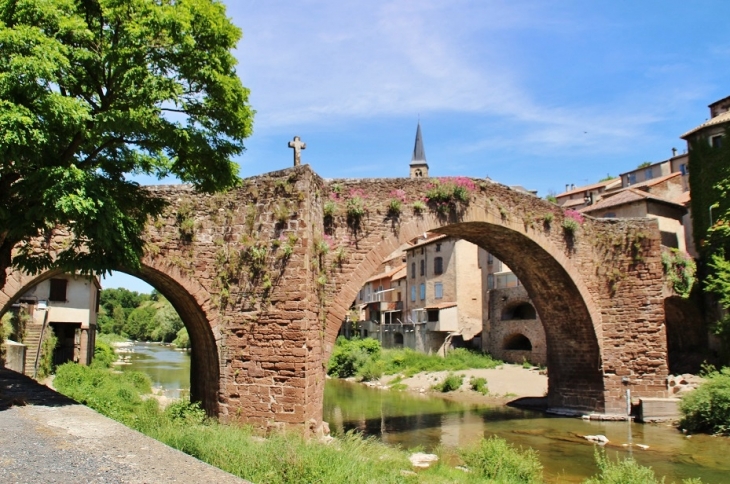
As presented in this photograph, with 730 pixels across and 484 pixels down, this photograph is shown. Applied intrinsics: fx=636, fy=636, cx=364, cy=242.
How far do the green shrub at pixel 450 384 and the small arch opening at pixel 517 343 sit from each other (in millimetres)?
5979

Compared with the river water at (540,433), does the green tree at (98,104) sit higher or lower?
higher

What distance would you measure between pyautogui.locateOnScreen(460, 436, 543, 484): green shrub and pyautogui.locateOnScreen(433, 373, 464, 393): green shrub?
16178 millimetres

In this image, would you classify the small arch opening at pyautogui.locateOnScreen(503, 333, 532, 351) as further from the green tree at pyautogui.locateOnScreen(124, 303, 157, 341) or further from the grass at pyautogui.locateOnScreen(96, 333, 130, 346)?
the green tree at pyautogui.locateOnScreen(124, 303, 157, 341)

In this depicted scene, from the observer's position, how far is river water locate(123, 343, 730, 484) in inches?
505

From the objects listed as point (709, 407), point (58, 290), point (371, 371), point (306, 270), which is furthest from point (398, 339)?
point (306, 270)

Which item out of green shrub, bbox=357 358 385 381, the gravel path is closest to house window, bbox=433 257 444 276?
green shrub, bbox=357 358 385 381

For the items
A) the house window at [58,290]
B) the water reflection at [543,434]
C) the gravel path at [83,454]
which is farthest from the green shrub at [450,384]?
the gravel path at [83,454]

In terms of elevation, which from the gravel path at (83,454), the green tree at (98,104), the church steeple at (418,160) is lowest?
the gravel path at (83,454)

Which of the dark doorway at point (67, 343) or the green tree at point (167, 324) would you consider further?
the green tree at point (167, 324)

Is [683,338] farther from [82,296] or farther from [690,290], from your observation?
[82,296]

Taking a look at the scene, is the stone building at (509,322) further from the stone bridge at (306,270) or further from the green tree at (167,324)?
the green tree at (167,324)

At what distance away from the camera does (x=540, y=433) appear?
1648 centimetres

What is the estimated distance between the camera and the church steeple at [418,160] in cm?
6794

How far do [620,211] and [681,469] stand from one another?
19.5 metres
